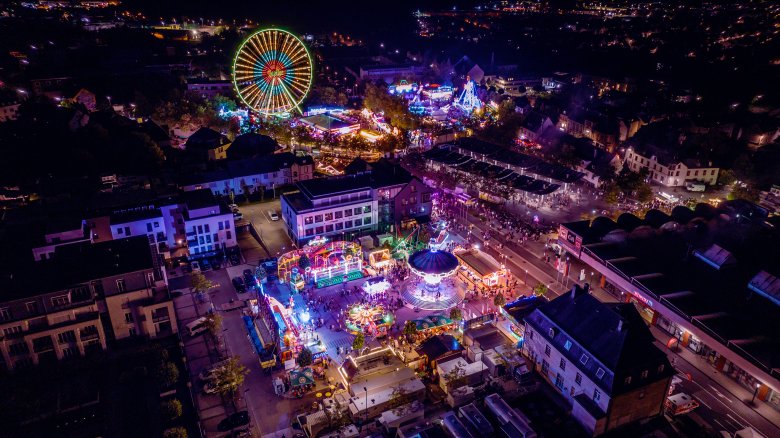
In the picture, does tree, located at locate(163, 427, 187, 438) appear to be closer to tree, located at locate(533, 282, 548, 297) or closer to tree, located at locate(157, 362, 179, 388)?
→ tree, located at locate(157, 362, 179, 388)

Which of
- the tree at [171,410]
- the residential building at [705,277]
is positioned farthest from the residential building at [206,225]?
the residential building at [705,277]

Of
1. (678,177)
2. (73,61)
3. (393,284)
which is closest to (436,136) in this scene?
(678,177)

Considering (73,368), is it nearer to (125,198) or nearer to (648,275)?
(125,198)

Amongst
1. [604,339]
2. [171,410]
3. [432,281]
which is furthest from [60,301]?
[604,339]

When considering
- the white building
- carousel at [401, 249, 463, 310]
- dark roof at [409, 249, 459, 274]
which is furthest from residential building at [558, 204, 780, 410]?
the white building

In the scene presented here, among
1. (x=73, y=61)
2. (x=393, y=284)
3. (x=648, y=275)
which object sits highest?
(x=73, y=61)

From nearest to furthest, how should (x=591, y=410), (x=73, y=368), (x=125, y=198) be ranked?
(x=591, y=410), (x=73, y=368), (x=125, y=198)

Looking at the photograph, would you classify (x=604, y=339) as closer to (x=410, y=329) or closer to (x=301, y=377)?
(x=410, y=329)
